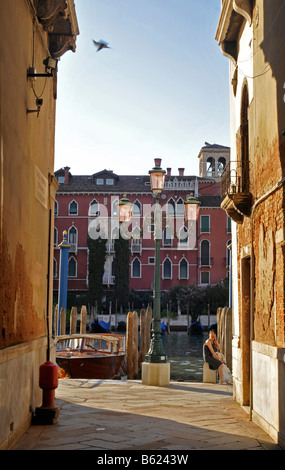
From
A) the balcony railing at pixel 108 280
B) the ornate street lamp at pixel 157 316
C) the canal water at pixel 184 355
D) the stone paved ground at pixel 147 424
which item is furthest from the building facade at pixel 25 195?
the balcony railing at pixel 108 280

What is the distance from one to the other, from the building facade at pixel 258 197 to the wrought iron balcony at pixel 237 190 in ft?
0.05

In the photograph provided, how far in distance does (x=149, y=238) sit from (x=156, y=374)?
1384 inches

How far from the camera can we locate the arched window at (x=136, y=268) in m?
49.2

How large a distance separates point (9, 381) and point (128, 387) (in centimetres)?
683

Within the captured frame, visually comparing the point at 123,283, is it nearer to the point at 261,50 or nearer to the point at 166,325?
the point at 166,325

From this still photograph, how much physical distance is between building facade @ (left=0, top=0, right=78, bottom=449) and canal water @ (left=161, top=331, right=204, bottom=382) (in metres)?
10.3

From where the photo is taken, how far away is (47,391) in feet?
27.1

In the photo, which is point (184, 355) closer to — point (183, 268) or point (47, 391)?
point (183, 268)

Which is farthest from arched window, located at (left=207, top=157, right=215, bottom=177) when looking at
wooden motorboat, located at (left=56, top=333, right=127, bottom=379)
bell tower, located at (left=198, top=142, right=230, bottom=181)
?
wooden motorboat, located at (left=56, top=333, right=127, bottom=379)

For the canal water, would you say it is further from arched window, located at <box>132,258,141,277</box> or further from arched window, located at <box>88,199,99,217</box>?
arched window, located at <box>88,199,99,217</box>

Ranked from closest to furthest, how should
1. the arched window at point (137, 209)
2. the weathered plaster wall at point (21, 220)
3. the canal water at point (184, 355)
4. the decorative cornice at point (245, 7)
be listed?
the weathered plaster wall at point (21, 220) < the decorative cornice at point (245, 7) < the canal water at point (184, 355) < the arched window at point (137, 209)

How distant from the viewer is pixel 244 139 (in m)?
10.6

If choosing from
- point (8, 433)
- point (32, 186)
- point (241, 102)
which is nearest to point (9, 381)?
point (8, 433)

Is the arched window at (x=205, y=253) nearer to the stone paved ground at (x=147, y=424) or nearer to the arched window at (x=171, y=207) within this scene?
the arched window at (x=171, y=207)
